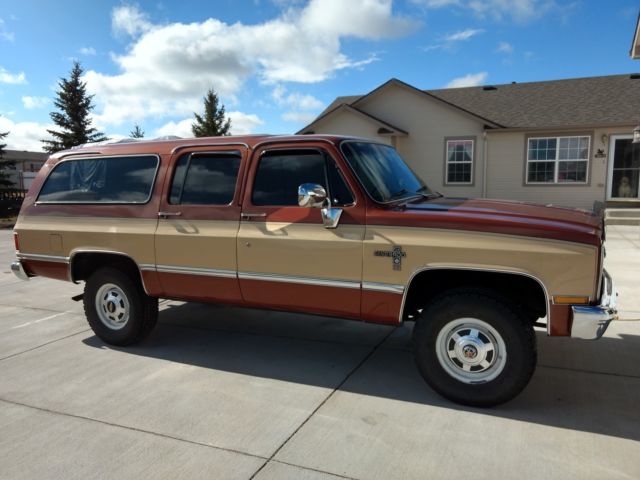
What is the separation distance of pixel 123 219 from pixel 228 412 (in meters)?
2.33

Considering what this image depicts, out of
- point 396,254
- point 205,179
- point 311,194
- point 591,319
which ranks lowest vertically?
point 591,319

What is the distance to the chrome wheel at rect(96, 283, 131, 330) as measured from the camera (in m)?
5.25

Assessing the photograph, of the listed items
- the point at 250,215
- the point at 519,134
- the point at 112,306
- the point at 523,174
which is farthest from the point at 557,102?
the point at 112,306

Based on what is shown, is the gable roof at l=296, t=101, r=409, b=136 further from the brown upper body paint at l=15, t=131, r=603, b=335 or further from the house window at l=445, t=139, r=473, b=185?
the brown upper body paint at l=15, t=131, r=603, b=335

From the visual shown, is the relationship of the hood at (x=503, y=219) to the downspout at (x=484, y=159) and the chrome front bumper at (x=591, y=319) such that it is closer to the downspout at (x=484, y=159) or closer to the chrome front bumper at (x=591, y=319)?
the chrome front bumper at (x=591, y=319)

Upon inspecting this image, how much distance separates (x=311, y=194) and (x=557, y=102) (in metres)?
17.3

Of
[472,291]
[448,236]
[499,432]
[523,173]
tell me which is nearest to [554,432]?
[499,432]

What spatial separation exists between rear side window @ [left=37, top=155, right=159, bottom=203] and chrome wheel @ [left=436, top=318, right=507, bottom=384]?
3118 millimetres

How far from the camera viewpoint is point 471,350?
148 inches

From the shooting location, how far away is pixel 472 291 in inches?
148

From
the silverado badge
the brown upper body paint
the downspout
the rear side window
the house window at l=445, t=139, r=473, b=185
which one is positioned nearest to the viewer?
the brown upper body paint

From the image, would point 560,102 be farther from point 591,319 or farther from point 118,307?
point 118,307

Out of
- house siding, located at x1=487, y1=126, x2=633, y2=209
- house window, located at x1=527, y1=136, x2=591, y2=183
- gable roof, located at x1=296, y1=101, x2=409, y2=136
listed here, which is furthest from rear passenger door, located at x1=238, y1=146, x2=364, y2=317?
house window, located at x1=527, y1=136, x2=591, y2=183

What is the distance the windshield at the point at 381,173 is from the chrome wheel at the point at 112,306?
9.19ft
